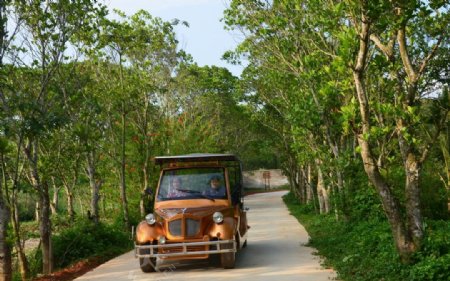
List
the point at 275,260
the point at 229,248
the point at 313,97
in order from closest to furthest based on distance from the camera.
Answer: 1. the point at 229,248
2. the point at 275,260
3. the point at 313,97

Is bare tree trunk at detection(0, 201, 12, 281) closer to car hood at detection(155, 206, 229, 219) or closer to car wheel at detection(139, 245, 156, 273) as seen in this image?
car wheel at detection(139, 245, 156, 273)

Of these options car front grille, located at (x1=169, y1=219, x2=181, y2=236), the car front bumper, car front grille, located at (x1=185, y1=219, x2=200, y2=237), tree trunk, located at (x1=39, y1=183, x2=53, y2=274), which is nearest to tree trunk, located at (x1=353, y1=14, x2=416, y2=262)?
the car front bumper

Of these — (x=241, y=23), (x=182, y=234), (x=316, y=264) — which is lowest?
(x=316, y=264)

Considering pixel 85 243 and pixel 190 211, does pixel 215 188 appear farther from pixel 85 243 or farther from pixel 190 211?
pixel 85 243

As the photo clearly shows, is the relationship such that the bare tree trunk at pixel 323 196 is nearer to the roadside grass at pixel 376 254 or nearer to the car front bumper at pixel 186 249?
the roadside grass at pixel 376 254

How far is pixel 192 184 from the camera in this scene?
38.9 feet

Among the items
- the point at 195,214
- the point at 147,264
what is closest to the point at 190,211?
the point at 195,214

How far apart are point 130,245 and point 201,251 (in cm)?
693

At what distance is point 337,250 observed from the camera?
11844 millimetres

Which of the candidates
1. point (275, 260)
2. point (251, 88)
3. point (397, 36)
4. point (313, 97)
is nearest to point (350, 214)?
point (313, 97)

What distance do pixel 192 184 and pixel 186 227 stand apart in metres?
1.38

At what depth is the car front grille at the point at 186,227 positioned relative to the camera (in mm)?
10688

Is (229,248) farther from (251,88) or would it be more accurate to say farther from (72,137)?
(251,88)

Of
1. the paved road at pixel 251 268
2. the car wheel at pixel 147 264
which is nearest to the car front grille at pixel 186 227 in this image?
the car wheel at pixel 147 264
